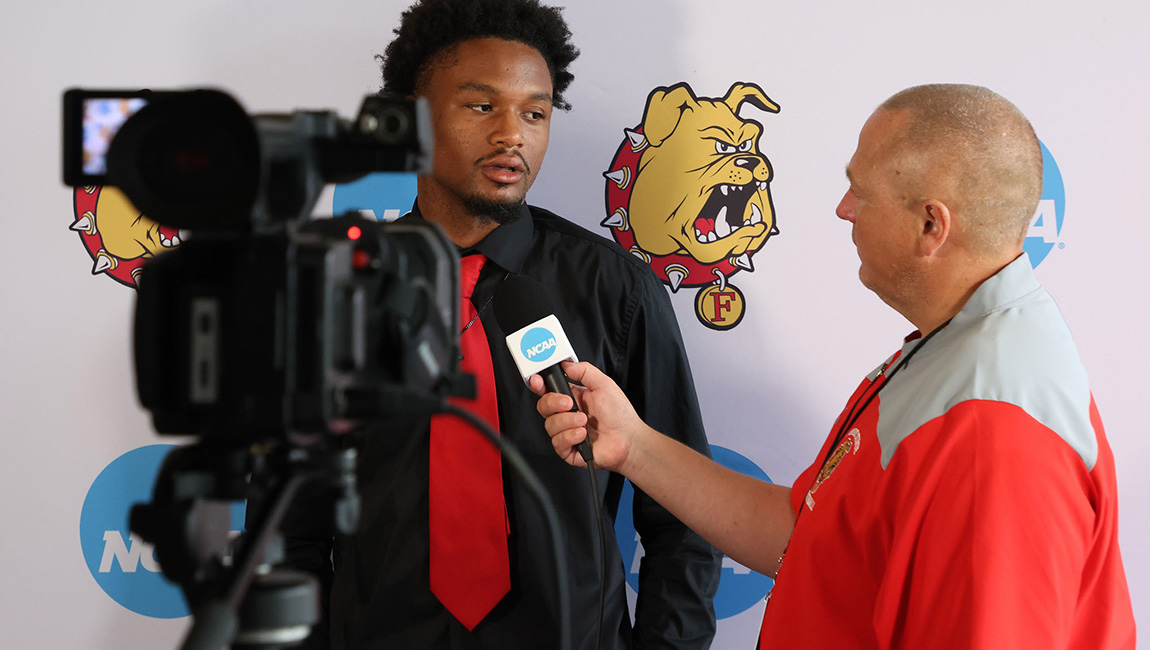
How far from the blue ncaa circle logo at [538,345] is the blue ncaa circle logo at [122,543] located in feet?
3.07

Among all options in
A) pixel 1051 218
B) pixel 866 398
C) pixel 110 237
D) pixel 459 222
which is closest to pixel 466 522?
pixel 459 222

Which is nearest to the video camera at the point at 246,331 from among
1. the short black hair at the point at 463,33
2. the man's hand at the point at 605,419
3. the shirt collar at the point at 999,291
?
the man's hand at the point at 605,419

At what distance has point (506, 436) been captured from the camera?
4.73 ft

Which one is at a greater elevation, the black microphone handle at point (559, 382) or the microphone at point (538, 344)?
the microphone at point (538, 344)

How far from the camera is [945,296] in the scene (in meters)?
1.19

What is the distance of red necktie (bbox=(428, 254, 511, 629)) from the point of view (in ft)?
4.50

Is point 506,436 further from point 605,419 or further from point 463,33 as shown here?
point 463,33

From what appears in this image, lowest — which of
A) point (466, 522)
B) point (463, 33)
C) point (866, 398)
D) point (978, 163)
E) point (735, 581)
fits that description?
point (735, 581)

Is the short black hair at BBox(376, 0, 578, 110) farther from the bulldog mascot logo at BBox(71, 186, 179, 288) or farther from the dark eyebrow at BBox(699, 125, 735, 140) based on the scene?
the bulldog mascot logo at BBox(71, 186, 179, 288)

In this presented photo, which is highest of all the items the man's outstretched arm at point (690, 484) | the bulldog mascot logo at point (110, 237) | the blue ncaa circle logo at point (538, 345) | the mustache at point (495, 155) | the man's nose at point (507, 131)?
the man's nose at point (507, 131)

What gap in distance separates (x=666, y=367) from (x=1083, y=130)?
997 millimetres

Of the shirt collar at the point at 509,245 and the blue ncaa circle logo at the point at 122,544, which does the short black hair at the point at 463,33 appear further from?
the blue ncaa circle logo at the point at 122,544

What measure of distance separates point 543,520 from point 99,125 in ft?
3.03

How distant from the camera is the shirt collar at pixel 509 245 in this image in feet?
4.94
